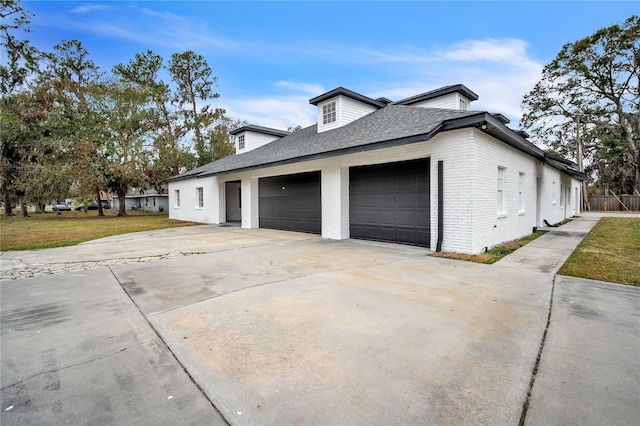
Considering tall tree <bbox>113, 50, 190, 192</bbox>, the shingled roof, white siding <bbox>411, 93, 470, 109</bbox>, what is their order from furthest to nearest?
tall tree <bbox>113, 50, 190, 192</bbox> → white siding <bbox>411, 93, 470, 109</bbox> → the shingled roof

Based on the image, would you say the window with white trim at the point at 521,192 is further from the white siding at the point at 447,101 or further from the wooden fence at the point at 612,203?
the wooden fence at the point at 612,203

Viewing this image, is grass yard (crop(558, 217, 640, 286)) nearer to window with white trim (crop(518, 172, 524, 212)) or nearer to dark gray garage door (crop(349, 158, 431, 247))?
window with white trim (crop(518, 172, 524, 212))

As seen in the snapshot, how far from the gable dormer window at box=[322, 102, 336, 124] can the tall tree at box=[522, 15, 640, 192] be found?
83.6 feet

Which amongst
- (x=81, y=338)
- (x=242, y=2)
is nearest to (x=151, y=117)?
(x=242, y=2)

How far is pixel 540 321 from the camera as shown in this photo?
3.46m

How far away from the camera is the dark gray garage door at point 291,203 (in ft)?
38.9

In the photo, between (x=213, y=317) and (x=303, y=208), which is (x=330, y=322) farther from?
(x=303, y=208)

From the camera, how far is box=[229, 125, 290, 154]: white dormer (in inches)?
773

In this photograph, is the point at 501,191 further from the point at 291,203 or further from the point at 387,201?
the point at 291,203

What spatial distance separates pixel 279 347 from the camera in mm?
2867

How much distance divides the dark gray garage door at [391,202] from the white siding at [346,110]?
3.52 m

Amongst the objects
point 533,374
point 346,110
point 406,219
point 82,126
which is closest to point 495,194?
point 406,219

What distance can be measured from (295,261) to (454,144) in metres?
4.87

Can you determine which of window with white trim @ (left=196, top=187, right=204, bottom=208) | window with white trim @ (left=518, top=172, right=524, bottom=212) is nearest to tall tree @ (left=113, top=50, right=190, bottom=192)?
window with white trim @ (left=196, top=187, right=204, bottom=208)
